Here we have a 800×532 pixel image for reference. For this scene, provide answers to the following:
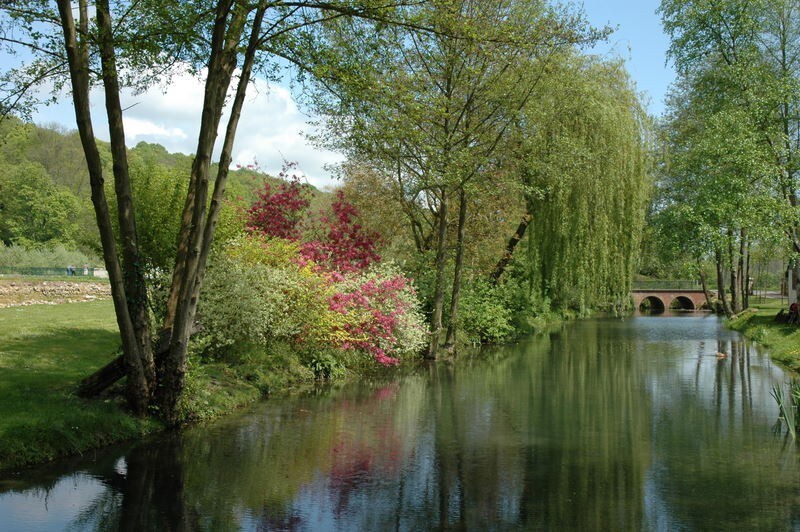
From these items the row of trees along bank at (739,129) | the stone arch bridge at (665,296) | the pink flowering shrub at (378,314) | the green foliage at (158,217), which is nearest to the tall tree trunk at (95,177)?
the green foliage at (158,217)

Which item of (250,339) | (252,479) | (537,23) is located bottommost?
(252,479)

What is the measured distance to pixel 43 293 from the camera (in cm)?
3219

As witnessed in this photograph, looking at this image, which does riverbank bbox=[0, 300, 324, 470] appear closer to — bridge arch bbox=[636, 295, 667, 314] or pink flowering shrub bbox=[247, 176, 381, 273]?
pink flowering shrub bbox=[247, 176, 381, 273]

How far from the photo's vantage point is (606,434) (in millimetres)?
12094

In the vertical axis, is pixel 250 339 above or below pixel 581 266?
below

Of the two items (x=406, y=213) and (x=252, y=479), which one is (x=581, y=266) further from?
(x=252, y=479)

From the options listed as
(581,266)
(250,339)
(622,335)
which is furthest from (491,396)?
(622,335)

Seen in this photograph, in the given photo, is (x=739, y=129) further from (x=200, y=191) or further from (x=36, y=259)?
(x=36, y=259)

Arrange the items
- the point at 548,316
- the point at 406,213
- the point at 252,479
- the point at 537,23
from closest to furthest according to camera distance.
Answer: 1. the point at 252,479
2. the point at 537,23
3. the point at 406,213
4. the point at 548,316

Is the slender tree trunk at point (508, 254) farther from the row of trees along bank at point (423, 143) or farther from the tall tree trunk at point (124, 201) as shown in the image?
the tall tree trunk at point (124, 201)

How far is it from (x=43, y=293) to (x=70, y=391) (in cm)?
2321

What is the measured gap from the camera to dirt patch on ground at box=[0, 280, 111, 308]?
29.3 m

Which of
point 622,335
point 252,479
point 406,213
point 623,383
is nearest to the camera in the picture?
point 252,479

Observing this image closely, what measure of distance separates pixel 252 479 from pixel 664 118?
3776 centimetres
